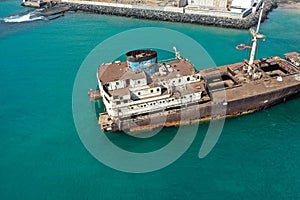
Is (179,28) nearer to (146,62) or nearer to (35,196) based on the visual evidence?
(146,62)

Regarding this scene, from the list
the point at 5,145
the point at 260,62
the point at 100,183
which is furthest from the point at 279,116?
the point at 5,145

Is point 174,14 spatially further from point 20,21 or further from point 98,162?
point 98,162

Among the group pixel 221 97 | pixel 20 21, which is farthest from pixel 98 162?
pixel 20 21

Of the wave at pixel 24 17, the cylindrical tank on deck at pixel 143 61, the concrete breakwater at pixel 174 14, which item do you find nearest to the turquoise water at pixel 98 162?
the cylindrical tank on deck at pixel 143 61

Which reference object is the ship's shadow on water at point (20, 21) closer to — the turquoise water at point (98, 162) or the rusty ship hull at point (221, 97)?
the turquoise water at point (98, 162)

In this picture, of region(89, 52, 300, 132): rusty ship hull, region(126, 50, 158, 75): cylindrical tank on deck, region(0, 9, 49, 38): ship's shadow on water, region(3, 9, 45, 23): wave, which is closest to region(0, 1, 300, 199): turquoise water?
region(89, 52, 300, 132): rusty ship hull

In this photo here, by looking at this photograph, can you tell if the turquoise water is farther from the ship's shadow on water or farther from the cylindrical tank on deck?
the ship's shadow on water
